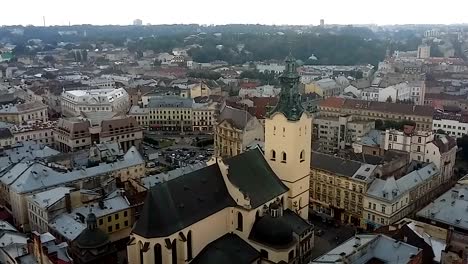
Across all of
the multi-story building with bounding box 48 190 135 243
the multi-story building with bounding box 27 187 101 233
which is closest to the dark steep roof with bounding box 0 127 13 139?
the multi-story building with bounding box 27 187 101 233

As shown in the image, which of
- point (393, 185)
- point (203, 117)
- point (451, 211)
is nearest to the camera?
point (451, 211)

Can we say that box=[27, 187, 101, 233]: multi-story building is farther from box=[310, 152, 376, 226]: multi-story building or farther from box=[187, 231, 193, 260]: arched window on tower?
box=[310, 152, 376, 226]: multi-story building

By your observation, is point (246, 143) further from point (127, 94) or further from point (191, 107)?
point (127, 94)

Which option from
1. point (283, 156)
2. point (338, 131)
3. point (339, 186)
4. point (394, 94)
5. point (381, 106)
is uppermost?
point (283, 156)

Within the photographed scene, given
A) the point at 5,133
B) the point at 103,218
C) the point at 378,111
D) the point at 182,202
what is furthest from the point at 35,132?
the point at 378,111

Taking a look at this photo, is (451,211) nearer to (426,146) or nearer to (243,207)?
(426,146)

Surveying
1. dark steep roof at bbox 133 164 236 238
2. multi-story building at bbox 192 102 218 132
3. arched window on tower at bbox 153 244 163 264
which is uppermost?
dark steep roof at bbox 133 164 236 238

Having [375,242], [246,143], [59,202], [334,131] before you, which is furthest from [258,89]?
[375,242]
